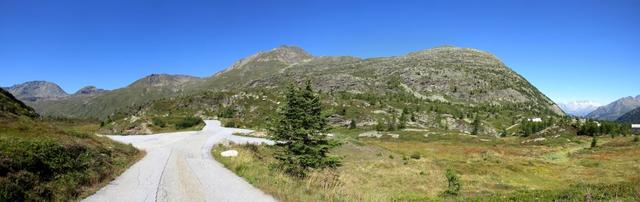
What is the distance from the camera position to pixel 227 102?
126 meters

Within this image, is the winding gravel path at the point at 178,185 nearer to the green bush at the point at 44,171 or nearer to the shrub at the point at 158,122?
the green bush at the point at 44,171

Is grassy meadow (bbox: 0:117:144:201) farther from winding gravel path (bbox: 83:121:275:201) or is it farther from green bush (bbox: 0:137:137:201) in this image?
winding gravel path (bbox: 83:121:275:201)

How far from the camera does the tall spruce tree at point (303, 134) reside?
82.7ft

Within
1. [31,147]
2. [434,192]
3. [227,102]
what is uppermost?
[227,102]

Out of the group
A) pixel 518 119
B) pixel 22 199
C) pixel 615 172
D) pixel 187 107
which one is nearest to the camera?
pixel 22 199

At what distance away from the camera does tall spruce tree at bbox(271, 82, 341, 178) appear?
2520 cm

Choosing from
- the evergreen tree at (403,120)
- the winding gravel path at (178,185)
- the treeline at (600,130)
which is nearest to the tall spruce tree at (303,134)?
the winding gravel path at (178,185)

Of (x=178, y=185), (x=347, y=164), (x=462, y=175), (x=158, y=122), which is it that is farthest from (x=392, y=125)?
(x=178, y=185)

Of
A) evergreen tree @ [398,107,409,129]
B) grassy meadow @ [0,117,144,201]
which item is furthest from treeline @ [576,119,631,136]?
grassy meadow @ [0,117,144,201]

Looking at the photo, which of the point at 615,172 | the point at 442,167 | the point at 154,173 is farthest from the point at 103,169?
the point at 615,172

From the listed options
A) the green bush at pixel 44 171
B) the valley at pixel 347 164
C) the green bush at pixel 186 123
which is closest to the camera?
the green bush at pixel 44 171

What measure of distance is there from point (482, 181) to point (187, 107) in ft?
335

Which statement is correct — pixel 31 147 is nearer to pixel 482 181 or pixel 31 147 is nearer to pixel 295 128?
pixel 295 128

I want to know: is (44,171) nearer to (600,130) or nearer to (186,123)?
(186,123)
